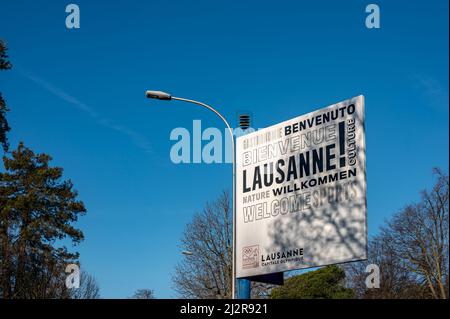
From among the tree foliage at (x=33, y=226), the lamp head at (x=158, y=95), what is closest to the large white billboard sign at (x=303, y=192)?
the lamp head at (x=158, y=95)

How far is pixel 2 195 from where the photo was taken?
5350 cm

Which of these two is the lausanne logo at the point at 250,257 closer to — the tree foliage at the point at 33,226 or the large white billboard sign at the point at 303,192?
the large white billboard sign at the point at 303,192

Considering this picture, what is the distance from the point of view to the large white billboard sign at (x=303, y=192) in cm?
2233

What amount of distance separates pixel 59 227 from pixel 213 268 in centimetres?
1345

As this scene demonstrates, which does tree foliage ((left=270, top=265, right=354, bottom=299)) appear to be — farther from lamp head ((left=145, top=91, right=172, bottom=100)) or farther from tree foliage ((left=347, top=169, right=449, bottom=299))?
lamp head ((left=145, top=91, right=172, bottom=100))

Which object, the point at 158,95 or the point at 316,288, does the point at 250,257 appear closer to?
the point at 158,95

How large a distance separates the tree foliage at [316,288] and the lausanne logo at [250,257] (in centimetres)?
2937

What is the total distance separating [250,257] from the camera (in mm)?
25531

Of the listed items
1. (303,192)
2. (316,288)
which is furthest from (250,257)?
(316,288)

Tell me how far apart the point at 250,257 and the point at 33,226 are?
31148 mm

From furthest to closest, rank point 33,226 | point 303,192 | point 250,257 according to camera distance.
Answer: point 33,226, point 250,257, point 303,192

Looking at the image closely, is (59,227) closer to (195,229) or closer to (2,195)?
(2,195)

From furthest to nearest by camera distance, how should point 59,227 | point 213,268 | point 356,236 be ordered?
point 59,227 < point 213,268 < point 356,236
